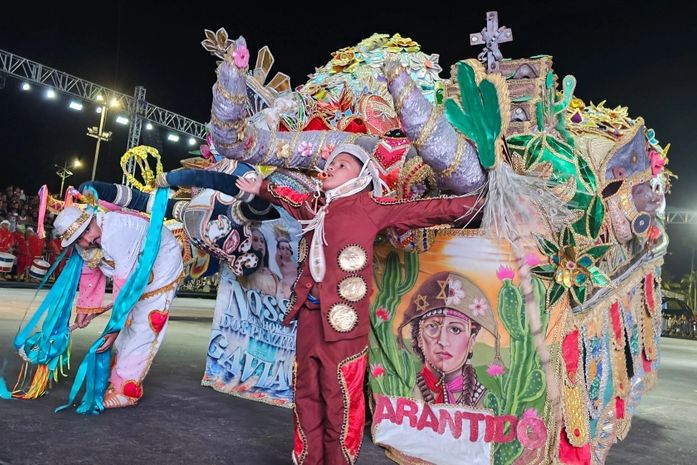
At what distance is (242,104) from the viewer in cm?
273

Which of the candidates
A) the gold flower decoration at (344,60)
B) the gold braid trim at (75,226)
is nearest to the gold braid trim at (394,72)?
the gold flower decoration at (344,60)

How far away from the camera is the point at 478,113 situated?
2.54 meters

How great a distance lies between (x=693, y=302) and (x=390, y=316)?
25.1 meters

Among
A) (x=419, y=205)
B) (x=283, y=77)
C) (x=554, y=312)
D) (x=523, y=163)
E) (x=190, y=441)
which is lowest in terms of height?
(x=190, y=441)

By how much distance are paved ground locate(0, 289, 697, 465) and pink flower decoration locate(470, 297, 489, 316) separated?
0.92m

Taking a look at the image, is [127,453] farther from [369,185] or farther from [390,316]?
[369,185]

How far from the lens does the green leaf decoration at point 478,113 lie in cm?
249

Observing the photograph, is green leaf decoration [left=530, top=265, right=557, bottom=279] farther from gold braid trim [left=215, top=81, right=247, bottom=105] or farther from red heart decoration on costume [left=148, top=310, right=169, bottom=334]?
red heart decoration on costume [left=148, top=310, right=169, bottom=334]

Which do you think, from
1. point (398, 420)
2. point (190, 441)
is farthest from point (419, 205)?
point (190, 441)

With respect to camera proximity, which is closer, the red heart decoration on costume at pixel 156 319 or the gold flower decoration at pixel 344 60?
the red heart decoration on costume at pixel 156 319

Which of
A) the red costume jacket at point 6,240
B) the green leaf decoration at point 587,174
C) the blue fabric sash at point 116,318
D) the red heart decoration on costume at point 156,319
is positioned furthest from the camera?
the red costume jacket at point 6,240

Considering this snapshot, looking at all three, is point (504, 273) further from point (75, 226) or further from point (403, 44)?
point (75, 226)

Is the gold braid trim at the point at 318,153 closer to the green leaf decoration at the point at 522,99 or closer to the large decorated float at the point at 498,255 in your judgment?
the large decorated float at the point at 498,255

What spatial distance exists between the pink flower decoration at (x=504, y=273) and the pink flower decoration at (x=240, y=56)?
159cm
